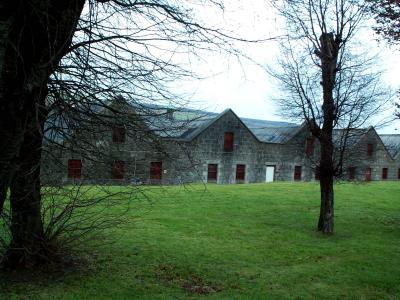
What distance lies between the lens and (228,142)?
41.5 metres

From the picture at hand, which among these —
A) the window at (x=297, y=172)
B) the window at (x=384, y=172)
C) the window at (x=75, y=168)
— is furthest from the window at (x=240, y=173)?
the window at (x=75, y=168)

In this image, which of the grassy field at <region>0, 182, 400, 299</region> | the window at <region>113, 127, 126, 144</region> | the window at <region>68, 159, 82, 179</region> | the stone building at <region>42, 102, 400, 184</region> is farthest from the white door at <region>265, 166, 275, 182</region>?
the window at <region>113, 127, 126, 144</region>

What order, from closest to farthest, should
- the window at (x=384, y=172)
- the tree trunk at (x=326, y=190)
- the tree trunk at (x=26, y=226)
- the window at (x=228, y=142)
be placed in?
1. the tree trunk at (x=26, y=226)
2. the tree trunk at (x=326, y=190)
3. the window at (x=228, y=142)
4. the window at (x=384, y=172)

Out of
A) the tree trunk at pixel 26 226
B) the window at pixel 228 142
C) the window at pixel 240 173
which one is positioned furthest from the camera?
the window at pixel 240 173

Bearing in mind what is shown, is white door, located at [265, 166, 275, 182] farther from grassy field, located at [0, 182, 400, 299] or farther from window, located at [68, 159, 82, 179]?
window, located at [68, 159, 82, 179]

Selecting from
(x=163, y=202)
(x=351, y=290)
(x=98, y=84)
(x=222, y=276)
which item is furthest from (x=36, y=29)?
(x=163, y=202)

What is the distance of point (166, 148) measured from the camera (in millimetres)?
8023

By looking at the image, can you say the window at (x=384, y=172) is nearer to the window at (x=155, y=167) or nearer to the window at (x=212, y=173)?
A: the window at (x=212, y=173)

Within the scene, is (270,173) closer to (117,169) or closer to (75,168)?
(75,168)

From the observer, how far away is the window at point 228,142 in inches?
1623

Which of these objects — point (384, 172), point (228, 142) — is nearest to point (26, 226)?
point (228, 142)

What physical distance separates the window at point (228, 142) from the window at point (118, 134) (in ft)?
109

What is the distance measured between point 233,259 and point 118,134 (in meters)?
3.48

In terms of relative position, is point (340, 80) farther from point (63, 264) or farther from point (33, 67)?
point (33, 67)
